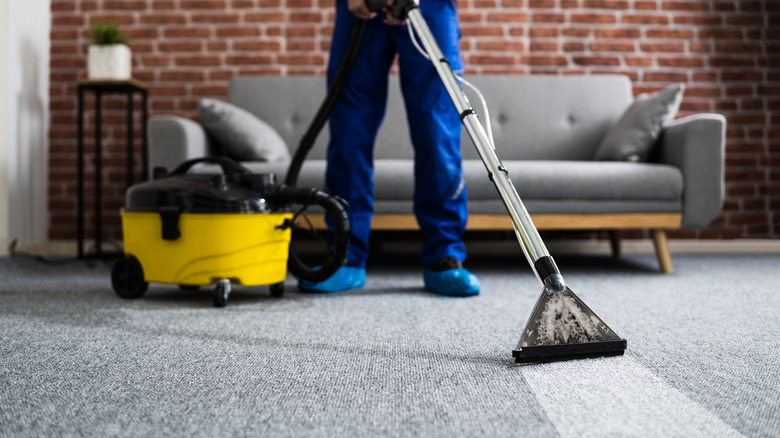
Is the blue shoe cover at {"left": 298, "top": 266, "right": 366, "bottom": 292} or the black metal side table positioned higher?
the black metal side table

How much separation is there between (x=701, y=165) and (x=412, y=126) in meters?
1.10

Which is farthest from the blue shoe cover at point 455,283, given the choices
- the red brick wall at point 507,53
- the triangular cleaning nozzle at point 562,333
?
the red brick wall at point 507,53

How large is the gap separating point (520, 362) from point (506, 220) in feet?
4.06

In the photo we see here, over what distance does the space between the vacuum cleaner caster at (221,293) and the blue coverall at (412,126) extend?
16.3 inches

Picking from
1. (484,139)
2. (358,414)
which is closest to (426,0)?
(484,139)

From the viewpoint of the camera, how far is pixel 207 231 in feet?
4.41

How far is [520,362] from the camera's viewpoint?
875 mm

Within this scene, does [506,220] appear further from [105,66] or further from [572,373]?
[105,66]

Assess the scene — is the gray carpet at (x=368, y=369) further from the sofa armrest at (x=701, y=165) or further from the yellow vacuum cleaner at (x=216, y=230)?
the sofa armrest at (x=701, y=165)

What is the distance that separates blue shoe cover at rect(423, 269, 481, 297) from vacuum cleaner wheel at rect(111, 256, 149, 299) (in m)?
0.74

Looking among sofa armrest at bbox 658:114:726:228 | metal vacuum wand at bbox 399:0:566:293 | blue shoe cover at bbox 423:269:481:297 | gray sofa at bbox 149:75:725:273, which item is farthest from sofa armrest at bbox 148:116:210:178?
sofa armrest at bbox 658:114:726:228

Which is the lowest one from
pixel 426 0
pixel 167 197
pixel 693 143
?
pixel 167 197

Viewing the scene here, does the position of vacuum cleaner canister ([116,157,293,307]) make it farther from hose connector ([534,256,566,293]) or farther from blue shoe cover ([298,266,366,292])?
hose connector ([534,256,566,293])

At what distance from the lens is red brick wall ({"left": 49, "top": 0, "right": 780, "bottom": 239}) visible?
282 centimetres
